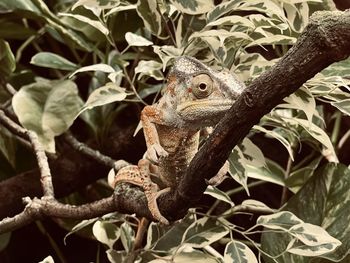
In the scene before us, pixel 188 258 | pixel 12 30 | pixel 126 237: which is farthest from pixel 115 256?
pixel 12 30

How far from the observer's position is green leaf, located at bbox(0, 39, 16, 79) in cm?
130

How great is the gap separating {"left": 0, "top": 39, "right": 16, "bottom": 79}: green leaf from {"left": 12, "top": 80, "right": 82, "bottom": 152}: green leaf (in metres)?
0.07

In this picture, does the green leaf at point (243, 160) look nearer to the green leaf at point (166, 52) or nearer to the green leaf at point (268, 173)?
the green leaf at point (268, 173)

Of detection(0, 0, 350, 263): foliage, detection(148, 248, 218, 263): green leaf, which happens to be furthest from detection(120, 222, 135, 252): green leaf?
detection(148, 248, 218, 263): green leaf

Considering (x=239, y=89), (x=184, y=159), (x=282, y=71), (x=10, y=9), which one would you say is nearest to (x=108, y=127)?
(x=10, y=9)

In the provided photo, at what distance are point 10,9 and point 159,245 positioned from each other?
1.92 feet

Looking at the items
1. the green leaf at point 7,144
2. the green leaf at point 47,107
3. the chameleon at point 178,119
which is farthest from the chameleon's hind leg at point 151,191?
the green leaf at point 7,144

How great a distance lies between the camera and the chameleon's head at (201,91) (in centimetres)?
75

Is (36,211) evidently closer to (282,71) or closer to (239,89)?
(239,89)

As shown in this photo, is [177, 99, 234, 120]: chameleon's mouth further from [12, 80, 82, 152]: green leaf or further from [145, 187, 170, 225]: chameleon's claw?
[12, 80, 82, 152]: green leaf

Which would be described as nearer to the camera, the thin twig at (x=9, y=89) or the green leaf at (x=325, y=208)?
the green leaf at (x=325, y=208)

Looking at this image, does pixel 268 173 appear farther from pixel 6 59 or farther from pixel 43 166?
pixel 6 59

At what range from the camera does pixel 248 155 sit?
105 centimetres

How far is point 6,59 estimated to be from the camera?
4.35 feet
